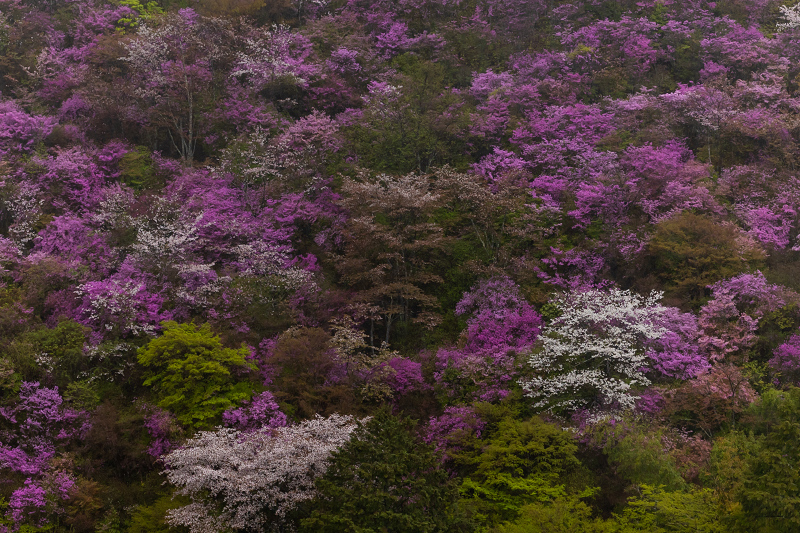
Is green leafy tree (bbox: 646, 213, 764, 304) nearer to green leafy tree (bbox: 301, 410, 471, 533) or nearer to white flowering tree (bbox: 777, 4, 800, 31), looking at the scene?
green leafy tree (bbox: 301, 410, 471, 533)

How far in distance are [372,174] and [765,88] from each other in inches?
762

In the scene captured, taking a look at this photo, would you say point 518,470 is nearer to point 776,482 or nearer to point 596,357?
A: point 596,357

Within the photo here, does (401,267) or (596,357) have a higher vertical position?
(596,357)

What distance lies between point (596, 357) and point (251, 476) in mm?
11204

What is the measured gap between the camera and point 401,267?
27.3 meters

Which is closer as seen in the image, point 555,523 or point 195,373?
point 555,523

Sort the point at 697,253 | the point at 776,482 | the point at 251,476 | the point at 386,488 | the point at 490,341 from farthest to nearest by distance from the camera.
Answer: the point at 697,253 < the point at 490,341 < the point at 251,476 < the point at 386,488 < the point at 776,482

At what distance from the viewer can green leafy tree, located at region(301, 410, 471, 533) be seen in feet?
47.6

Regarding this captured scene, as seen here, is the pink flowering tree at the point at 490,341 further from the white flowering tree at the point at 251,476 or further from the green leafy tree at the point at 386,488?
the green leafy tree at the point at 386,488

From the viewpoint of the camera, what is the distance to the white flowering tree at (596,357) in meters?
20.2

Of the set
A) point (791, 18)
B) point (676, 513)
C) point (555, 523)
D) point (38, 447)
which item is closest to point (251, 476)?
point (555, 523)

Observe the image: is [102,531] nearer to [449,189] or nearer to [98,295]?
[98,295]

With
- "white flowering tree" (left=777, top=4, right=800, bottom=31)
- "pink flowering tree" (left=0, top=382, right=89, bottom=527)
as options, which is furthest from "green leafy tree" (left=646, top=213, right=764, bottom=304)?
"pink flowering tree" (left=0, top=382, right=89, bottom=527)

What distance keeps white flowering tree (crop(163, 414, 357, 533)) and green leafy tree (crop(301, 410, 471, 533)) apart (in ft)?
4.87
